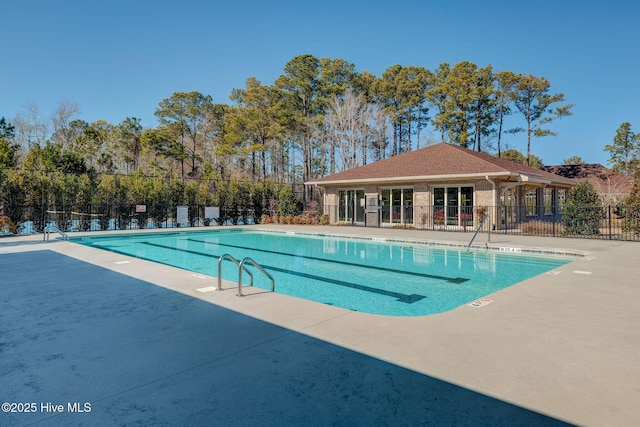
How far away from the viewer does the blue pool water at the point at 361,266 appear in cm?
631

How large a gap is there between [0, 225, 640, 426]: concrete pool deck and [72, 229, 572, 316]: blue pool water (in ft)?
5.13

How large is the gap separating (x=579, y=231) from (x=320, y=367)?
48.1ft

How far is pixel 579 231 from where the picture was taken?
13648 millimetres

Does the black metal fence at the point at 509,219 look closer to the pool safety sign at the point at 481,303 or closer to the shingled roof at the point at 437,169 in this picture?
the shingled roof at the point at 437,169

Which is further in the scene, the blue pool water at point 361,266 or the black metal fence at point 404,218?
the black metal fence at point 404,218

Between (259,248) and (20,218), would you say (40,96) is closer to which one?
(20,218)

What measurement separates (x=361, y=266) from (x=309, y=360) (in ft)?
20.6

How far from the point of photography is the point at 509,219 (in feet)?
57.4

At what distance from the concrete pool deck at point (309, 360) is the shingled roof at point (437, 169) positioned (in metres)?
11.4

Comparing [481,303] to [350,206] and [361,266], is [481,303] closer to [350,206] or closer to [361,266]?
[361,266]

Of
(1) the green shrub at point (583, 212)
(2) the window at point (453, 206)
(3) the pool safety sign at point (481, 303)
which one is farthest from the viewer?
(2) the window at point (453, 206)

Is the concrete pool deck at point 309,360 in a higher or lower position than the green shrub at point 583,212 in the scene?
lower

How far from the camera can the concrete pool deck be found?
7.23 ft

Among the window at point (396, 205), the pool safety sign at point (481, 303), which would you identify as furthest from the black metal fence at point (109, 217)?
the pool safety sign at point (481, 303)
